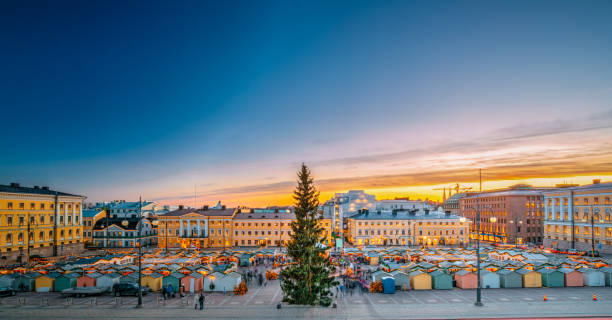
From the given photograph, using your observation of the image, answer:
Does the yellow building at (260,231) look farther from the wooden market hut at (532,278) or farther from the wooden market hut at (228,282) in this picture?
the wooden market hut at (532,278)

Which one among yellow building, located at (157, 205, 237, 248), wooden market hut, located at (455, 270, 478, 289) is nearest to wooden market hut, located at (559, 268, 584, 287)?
wooden market hut, located at (455, 270, 478, 289)

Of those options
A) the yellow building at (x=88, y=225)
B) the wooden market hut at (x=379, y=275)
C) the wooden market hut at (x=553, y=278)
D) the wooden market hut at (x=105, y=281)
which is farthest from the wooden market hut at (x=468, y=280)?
the yellow building at (x=88, y=225)

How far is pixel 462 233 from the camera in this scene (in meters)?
99.6

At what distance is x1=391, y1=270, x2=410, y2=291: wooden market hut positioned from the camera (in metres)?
40.9

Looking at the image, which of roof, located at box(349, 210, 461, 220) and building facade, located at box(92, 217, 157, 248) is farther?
roof, located at box(349, 210, 461, 220)

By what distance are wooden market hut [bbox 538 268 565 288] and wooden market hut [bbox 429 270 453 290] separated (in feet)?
35.5

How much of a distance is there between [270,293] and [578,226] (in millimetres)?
83316

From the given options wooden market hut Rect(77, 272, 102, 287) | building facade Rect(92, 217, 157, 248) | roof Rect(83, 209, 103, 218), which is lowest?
building facade Rect(92, 217, 157, 248)

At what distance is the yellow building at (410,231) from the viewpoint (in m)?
98.4

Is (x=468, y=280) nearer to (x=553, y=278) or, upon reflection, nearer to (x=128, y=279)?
(x=553, y=278)

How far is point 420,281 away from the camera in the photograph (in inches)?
1635

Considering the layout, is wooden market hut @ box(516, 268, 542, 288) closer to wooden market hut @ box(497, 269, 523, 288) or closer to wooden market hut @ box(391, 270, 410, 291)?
wooden market hut @ box(497, 269, 523, 288)

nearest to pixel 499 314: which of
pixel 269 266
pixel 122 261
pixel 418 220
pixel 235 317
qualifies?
pixel 235 317

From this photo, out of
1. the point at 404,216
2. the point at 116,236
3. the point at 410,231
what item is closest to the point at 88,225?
the point at 116,236
